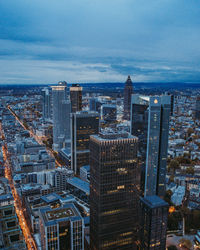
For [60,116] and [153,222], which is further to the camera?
[60,116]

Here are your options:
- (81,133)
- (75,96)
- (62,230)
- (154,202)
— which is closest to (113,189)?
(154,202)

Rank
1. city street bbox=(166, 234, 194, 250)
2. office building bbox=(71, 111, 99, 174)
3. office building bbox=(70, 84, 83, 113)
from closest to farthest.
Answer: city street bbox=(166, 234, 194, 250), office building bbox=(71, 111, 99, 174), office building bbox=(70, 84, 83, 113)

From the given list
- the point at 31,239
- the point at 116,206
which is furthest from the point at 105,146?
the point at 31,239

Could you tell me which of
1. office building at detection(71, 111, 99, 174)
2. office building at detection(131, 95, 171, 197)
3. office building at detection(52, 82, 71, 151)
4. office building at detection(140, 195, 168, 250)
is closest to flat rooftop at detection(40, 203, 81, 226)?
office building at detection(140, 195, 168, 250)

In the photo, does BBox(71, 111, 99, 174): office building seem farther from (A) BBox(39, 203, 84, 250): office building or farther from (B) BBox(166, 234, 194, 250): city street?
(A) BBox(39, 203, 84, 250): office building

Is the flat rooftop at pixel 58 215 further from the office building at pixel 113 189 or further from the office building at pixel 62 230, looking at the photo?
the office building at pixel 113 189

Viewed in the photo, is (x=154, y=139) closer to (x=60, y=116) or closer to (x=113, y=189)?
(x=113, y=189)
